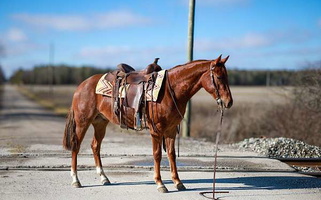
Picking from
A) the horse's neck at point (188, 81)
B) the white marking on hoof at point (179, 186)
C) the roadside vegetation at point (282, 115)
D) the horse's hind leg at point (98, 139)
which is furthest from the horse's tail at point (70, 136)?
the roadside vegetation at point (282, 115)

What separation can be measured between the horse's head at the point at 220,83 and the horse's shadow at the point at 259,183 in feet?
6.21

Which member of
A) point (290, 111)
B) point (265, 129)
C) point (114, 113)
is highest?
point (114, 113)

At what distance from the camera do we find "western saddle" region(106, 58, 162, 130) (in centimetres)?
677

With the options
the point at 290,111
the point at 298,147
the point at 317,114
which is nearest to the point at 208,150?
the point at 298,147

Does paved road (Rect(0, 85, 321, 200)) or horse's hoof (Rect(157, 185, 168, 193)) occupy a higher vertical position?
horse's hoof (Rect(157, 185, 168, 193))

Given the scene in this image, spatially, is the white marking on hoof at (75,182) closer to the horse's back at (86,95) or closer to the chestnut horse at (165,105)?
the chestnut horse at (165,105)

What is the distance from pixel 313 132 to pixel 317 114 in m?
0.91

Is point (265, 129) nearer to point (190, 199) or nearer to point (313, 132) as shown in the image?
point (313, 132)

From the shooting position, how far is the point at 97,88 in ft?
24.1

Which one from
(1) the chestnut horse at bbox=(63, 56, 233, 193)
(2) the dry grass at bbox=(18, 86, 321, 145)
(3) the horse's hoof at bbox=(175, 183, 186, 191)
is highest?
(1) the chestnut horse at bbox=(63, 56, 233, 193)

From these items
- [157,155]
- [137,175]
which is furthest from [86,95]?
[137,175]

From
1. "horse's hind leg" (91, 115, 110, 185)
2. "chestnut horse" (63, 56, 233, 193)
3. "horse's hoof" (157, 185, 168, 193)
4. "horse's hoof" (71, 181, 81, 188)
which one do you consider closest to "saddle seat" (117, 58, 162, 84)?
"chestnut horse" (63, 56, 233, 193)

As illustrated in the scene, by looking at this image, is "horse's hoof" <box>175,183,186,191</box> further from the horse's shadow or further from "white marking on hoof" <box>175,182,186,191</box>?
the horse's shadow

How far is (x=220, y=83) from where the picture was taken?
614 cm
